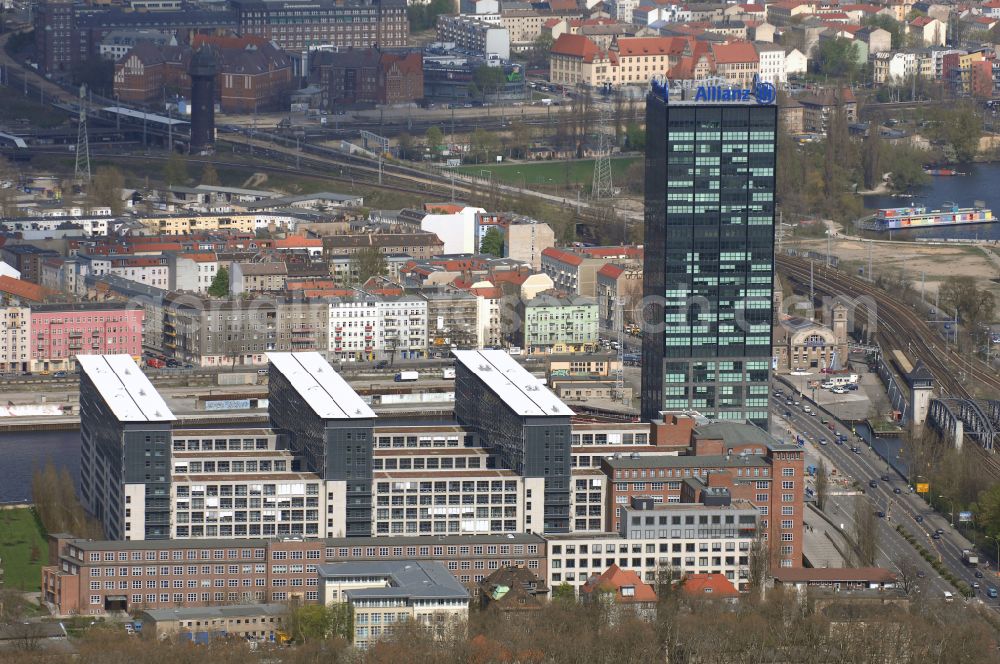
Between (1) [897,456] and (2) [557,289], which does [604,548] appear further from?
(2) [557,289]

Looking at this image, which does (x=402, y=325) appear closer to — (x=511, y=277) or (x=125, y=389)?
(x=511, y=277)

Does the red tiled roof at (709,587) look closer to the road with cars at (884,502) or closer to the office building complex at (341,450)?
the road with cars at (884,502)

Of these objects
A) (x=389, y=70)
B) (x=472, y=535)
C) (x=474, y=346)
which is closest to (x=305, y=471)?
(x=472, y=535)

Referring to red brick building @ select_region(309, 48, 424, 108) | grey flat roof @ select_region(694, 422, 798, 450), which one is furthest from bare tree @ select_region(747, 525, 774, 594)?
red brick building @ select_region(309, 48, 424, 108)

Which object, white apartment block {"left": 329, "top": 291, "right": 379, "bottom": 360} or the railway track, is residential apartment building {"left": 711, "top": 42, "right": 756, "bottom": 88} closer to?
the railway track

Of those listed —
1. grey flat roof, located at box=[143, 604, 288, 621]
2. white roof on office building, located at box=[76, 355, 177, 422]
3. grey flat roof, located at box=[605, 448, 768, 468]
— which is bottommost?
grey flat roof, located at box=[143, 604, 288, 621]

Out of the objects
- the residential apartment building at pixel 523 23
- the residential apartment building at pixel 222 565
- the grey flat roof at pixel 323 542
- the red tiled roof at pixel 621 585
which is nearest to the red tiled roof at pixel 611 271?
the grey flat roof at pixel 323 542
